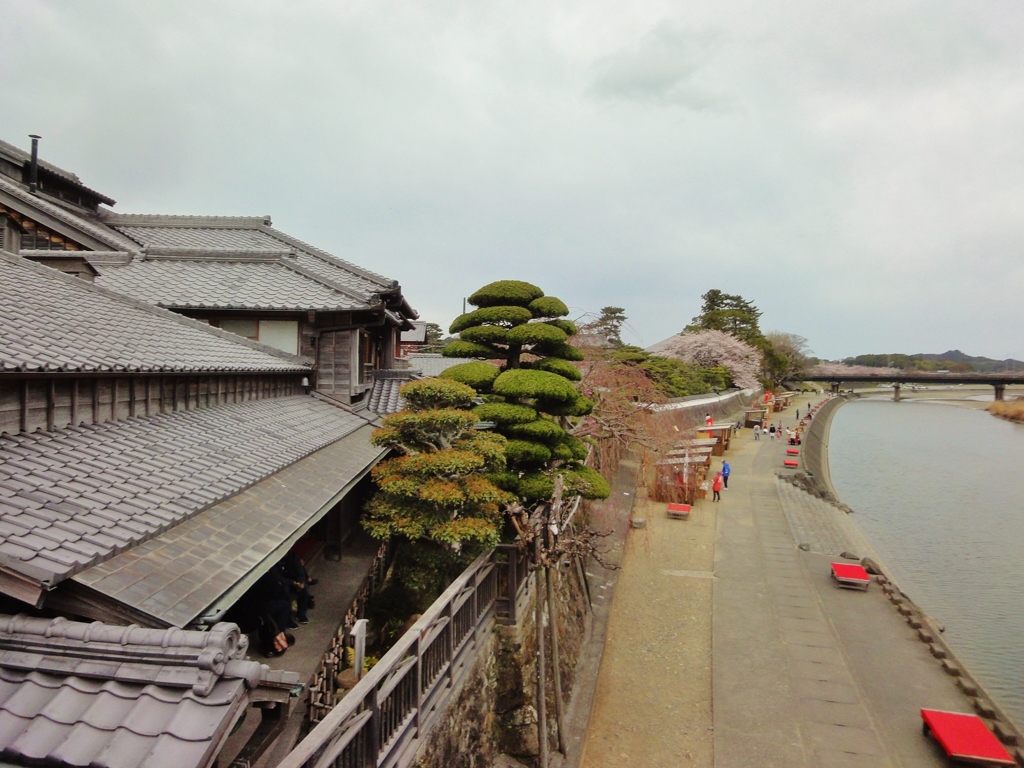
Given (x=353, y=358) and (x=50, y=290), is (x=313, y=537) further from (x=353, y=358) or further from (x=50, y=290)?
(x=50, y=290)

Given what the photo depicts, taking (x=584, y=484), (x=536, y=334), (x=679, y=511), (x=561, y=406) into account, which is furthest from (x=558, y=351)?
(x=679, y=511)

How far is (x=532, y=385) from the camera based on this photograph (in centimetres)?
992

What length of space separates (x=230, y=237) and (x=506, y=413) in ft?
39.1

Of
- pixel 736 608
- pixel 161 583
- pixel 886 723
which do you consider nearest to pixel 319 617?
pixel 161 583

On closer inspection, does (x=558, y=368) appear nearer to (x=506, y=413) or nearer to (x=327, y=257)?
(x=506, y=413)

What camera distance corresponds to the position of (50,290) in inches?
295

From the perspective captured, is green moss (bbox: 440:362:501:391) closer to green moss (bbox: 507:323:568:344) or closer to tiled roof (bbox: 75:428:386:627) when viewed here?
green moss (bbox: 507:323:568:344)

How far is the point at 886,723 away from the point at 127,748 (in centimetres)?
1273

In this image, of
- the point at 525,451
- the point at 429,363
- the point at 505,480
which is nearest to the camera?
the point at 505,480

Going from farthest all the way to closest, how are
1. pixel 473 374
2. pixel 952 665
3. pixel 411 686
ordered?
pixel 952 665, pixel 473 374, pixel 411 686

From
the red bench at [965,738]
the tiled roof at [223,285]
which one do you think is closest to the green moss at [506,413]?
the tiled roof at [223,285]

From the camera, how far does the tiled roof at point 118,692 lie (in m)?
2.54

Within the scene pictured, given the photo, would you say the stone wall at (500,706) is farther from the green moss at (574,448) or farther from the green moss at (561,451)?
the green moss at (574,448)

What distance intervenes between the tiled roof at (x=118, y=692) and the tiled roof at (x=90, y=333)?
2673mm
